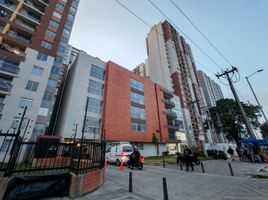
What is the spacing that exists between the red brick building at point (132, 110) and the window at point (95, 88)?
1251 millimetres

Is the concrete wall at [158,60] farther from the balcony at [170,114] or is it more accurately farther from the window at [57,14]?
the window at [57,14]

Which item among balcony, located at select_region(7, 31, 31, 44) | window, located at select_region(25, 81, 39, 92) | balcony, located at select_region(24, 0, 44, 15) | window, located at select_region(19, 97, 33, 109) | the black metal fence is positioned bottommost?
the black metal fence

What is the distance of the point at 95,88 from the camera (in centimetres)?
2955

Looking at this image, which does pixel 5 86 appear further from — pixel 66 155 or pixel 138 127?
pixel 138 127

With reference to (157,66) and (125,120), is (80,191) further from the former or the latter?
(157,66)

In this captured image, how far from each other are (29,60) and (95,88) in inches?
481

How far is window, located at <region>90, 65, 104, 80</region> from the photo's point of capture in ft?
99.9

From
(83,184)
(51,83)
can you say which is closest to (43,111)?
(51,83)

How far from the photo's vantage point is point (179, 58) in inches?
2653

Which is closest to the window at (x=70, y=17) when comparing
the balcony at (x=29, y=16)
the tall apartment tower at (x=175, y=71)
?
the balcony at (x=29, y=16)

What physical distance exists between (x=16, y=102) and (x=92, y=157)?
70.4 ft

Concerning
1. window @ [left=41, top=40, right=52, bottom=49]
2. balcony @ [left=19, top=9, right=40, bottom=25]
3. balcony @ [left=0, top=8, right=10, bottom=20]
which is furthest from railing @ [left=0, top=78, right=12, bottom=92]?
balcony @ [left=19, top=9, right=40, bottom=25]

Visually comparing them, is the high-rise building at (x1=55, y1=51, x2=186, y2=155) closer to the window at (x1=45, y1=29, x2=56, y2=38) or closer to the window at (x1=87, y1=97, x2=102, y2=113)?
the window at (x1=87, y1=97, x2=102, y2=113)

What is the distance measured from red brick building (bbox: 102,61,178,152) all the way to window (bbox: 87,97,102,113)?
1.50 metres
